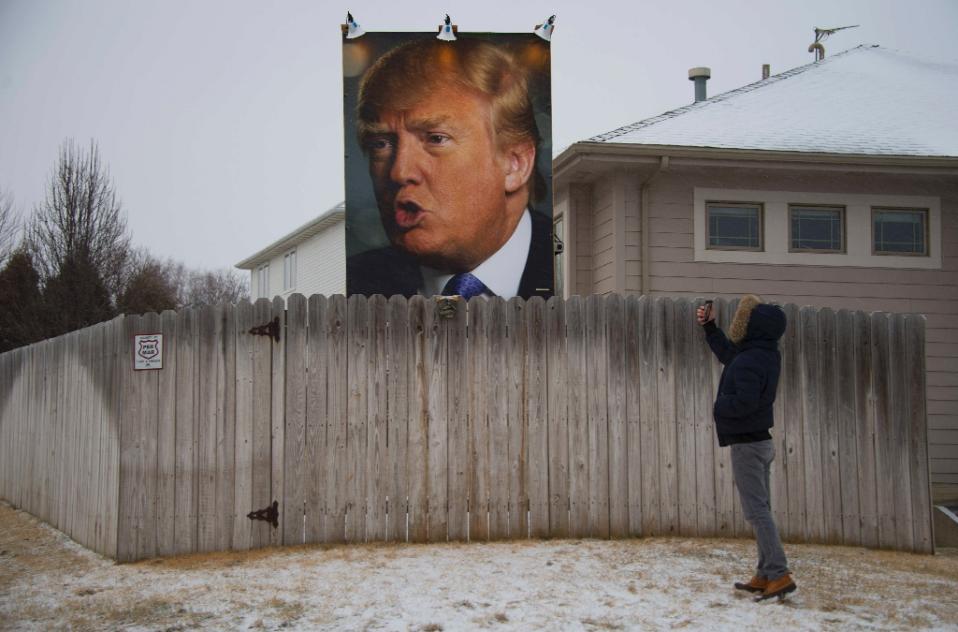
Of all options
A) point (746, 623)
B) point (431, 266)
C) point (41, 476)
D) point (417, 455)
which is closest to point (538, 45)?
point (431, 266)

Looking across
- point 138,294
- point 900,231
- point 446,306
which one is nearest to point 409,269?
point 446,306

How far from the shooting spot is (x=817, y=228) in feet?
42.7

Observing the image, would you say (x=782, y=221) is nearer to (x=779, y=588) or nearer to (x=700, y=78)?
(x=700, y=78)

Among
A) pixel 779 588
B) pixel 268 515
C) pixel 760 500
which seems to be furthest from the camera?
pixel 268 515

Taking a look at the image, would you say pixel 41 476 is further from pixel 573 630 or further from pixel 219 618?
pixel 573 630

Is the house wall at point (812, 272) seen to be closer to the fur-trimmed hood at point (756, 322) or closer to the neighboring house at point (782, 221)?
the neighboring house at point (782, 221)

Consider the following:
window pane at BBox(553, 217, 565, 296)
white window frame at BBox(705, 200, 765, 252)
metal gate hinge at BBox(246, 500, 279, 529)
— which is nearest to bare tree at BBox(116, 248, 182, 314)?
window pane at BBox(553, 217, 565, 296)

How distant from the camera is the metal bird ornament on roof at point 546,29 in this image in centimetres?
1233

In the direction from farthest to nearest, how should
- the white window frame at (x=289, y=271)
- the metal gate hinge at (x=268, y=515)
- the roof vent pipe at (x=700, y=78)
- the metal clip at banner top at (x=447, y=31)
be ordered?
the white window frame at (x=289, y=271)
the roof vent pipe at (x=700, y=78)
the metal clip at banner top at (x=447, y=31)
the metal gate hinge at (x=268, y=515)

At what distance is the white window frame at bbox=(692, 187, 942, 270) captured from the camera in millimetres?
12719

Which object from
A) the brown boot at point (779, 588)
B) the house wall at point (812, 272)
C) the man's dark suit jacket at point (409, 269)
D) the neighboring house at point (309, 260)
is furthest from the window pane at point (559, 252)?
the neighboring house at point (309, 260)

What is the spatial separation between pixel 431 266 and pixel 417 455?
208 inches

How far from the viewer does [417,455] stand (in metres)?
7.73

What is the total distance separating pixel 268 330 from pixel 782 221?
7899mm
